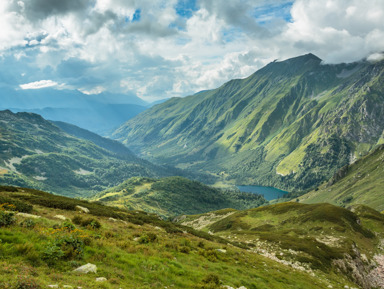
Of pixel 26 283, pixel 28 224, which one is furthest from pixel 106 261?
pixel 28 224

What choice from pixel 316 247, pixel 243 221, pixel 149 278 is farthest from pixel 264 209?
pixel 149 278

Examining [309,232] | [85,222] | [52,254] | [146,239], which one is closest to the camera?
[52,254]

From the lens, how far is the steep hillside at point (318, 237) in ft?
154

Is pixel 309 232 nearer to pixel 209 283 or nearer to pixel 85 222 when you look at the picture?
pixel 209 283

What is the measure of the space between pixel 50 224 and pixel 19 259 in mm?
6737

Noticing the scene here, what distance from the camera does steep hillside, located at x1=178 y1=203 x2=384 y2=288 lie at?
1847 inches

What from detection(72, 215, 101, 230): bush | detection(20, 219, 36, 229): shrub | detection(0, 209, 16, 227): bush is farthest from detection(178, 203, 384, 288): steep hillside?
detection(0, 209, 16, 227): bush

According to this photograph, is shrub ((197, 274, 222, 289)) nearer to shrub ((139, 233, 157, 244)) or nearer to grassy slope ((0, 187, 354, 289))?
grassy slope ((0, 187, 354, 289))

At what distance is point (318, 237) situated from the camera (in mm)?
63625

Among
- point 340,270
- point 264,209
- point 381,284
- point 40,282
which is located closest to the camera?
point 40,282

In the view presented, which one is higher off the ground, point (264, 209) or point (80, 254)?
point (80, 254)

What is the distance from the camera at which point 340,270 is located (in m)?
46.4

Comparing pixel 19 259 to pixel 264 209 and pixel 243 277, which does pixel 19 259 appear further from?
pixel 264 209

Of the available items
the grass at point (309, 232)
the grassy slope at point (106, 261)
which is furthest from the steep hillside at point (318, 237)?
the grassy slope at point (106, 261)
